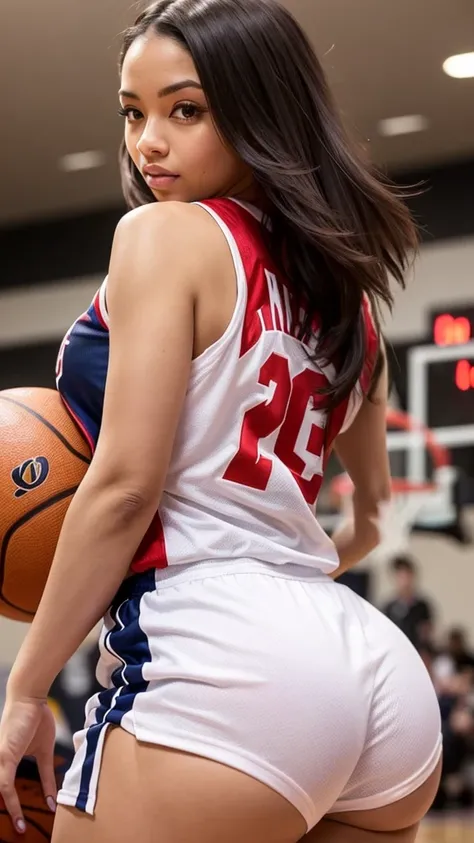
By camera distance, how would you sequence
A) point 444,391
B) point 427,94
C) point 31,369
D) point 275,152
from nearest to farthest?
1. point 275,152
2. point 427,94
3. point 444,391
4. point 31,369

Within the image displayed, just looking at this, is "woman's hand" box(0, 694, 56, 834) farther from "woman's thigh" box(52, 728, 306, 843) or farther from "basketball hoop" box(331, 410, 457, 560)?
"basketball hoop" box(331, 410, 457, 560)

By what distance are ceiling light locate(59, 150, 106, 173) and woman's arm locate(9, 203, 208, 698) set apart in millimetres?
5655

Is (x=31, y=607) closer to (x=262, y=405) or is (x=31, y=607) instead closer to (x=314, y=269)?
(x=262, y=405)

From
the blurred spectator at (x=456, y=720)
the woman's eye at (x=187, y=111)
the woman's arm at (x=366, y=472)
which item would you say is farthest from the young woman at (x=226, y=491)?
the blurred spectator at (x=456, y=720)

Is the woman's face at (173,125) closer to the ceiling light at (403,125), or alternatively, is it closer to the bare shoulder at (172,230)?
the bare shoulder at (172,230)

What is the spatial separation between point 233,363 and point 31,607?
40cm

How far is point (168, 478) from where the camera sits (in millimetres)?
1287

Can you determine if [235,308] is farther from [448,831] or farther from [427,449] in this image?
[427,449]

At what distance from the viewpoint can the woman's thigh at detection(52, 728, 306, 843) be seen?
114 cm

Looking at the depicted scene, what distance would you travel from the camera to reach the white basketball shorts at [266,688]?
3.84 feet

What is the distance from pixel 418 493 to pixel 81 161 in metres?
2.70

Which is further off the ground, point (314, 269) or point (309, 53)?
point (309, 53)

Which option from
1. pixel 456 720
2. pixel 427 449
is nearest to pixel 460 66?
pixel 427 449

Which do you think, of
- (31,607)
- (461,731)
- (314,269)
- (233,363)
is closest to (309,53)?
(314,269)
